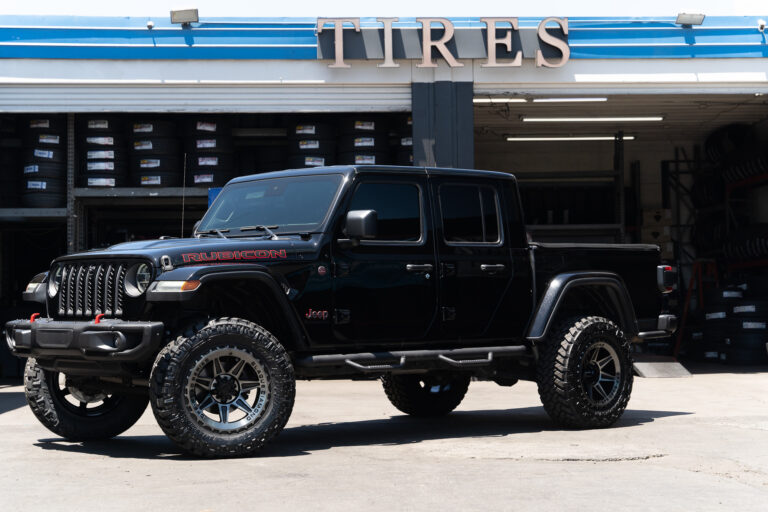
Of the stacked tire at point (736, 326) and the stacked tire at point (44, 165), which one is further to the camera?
the stacked tire at point (736, 326)

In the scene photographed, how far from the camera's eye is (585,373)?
9.10 meters

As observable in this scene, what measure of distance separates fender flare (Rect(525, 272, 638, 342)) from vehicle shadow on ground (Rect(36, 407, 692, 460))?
0.81 meters

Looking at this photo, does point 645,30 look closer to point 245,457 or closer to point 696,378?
point 696,378

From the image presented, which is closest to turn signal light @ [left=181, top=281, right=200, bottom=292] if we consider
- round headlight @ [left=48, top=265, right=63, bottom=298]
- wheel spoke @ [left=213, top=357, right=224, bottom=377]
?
wheel spoke @ [left=213, top=357, right=224, bottom=377]

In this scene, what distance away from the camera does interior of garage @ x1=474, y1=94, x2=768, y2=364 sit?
20.0m

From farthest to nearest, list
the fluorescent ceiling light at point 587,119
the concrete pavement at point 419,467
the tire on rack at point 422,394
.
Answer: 1. the fluorescent ceiling light at point 587,119
2. the tire on rack at point 422,394
3. the concrete pavement at point 419,467

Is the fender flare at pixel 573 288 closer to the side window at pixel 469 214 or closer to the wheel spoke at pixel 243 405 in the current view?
the side window at pixel 469 214

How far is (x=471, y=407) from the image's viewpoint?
11508 mm

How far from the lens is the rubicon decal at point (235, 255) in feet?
23.6

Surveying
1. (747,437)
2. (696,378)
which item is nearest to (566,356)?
(747,437)

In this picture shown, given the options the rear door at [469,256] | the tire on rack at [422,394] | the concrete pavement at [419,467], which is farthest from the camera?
the tire on rack at [422,394]

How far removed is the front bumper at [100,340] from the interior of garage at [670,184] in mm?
10987

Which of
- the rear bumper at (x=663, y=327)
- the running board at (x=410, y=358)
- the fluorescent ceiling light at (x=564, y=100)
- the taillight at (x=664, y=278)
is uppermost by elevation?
the fluorescent ceiling light at (x=564, y=100)

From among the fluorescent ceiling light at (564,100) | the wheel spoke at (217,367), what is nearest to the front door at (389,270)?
the wheel spoke at (217,367)
